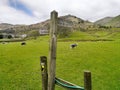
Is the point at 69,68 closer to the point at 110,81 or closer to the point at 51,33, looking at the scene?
the point at 110,81

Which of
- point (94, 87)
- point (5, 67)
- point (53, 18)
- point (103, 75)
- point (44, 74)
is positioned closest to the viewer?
point (53, 18)

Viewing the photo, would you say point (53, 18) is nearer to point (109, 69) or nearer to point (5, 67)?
point (109, 69)

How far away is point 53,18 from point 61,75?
12954mm

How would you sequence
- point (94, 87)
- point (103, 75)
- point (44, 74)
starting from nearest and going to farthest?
point (44, 74)
point (94, 87)
point (103, 75)

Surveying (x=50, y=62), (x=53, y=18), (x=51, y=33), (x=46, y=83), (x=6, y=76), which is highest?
(x=53, y=18)

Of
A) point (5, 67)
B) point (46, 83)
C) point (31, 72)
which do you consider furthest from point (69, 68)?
point (46, 83)

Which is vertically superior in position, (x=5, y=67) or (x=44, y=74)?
(x=44, y=74)

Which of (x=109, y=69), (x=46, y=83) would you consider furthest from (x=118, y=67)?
(x=46, y=83)

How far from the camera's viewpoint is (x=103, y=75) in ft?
67.6

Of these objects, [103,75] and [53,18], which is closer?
[53,18]

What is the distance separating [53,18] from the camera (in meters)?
8.84

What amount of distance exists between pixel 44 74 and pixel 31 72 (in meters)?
13.2

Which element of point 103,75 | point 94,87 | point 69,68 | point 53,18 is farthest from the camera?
point 69,68

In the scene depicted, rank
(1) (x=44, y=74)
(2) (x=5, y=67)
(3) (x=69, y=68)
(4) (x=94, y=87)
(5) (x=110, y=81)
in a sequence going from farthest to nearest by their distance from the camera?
1. (2) (x=5, y=67)
2. (3) (x=69, y=68)
3. (5) (x=110, y=81)
4. (4) (x=94, y=87)
5. (1) (x=44, y=74)
